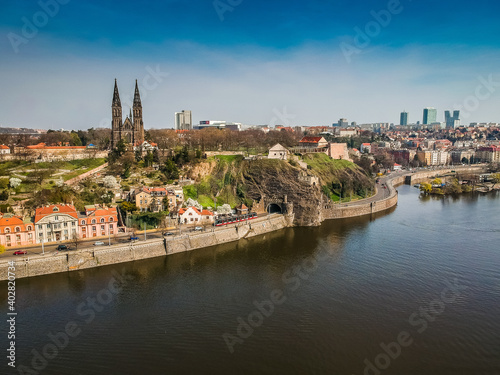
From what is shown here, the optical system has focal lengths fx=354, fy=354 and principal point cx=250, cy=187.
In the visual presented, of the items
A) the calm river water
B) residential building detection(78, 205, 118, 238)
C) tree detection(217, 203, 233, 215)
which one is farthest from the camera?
tree detection(217, 203, 233, 215)

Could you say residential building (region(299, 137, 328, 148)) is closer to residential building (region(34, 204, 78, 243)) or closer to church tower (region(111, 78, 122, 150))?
church tower (region(111, 78, 122, 150))

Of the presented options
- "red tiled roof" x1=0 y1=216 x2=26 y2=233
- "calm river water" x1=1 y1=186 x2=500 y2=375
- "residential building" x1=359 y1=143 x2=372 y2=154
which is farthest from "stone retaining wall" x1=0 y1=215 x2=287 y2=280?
"residential building" x1=359 y1=143 x2=372 y2=154

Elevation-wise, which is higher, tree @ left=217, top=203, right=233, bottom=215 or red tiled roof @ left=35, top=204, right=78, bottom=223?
red tiled roof @ left=35, top=204, right=78, bottom=223

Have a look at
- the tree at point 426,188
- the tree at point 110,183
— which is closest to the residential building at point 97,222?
the tree at point 110,183

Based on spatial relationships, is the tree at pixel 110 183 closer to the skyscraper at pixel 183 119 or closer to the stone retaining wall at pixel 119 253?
the stone retaining wall at pixel 119 253

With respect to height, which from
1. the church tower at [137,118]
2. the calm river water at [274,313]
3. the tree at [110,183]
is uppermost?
the church tower at [137,118]
